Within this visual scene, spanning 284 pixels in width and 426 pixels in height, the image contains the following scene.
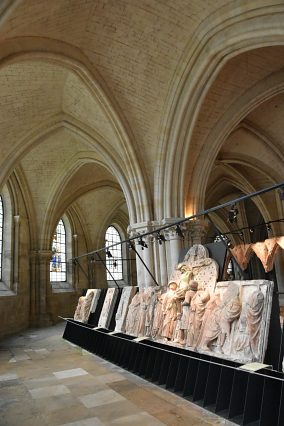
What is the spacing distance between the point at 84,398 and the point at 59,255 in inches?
603

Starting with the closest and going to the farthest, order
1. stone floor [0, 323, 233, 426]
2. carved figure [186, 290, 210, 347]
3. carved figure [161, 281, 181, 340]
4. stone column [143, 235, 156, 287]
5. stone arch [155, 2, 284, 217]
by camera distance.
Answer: stone floor [0, 323, 233, 426] → carved figure [186, 290, 210, 347] → carved figure [161, 281, 181, 340] → stone arch [155, 2, 284, 217] → stone column [143, 235, 156, 287]

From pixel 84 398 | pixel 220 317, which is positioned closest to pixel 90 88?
pixel 220 317

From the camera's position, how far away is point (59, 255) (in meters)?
20.0

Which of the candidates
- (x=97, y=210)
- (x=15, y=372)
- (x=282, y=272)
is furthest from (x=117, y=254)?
(x=15, y=372)

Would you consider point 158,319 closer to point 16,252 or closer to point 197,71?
point 197,71

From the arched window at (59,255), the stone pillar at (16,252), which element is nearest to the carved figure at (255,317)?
the stone pillar at (16,252)

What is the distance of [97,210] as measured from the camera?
21.5 metres

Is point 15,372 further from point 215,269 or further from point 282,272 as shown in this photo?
point 282,272

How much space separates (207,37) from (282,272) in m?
12.4

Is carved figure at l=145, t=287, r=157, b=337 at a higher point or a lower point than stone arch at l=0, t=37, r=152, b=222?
lower

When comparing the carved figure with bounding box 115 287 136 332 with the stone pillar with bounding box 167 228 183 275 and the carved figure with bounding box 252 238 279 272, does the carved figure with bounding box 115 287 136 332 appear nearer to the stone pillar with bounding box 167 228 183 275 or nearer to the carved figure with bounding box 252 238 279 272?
the stone pillar with bounding box 167 228 183 275

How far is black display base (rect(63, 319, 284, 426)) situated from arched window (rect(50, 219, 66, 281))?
41.7ft

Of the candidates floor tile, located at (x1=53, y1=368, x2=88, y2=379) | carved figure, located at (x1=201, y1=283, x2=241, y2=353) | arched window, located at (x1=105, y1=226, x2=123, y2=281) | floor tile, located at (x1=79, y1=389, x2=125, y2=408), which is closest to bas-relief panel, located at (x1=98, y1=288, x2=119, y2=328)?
floor tile, located at (x1=53, y1=368, x2=88, y2=379)

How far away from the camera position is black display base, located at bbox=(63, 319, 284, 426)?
3725mm
